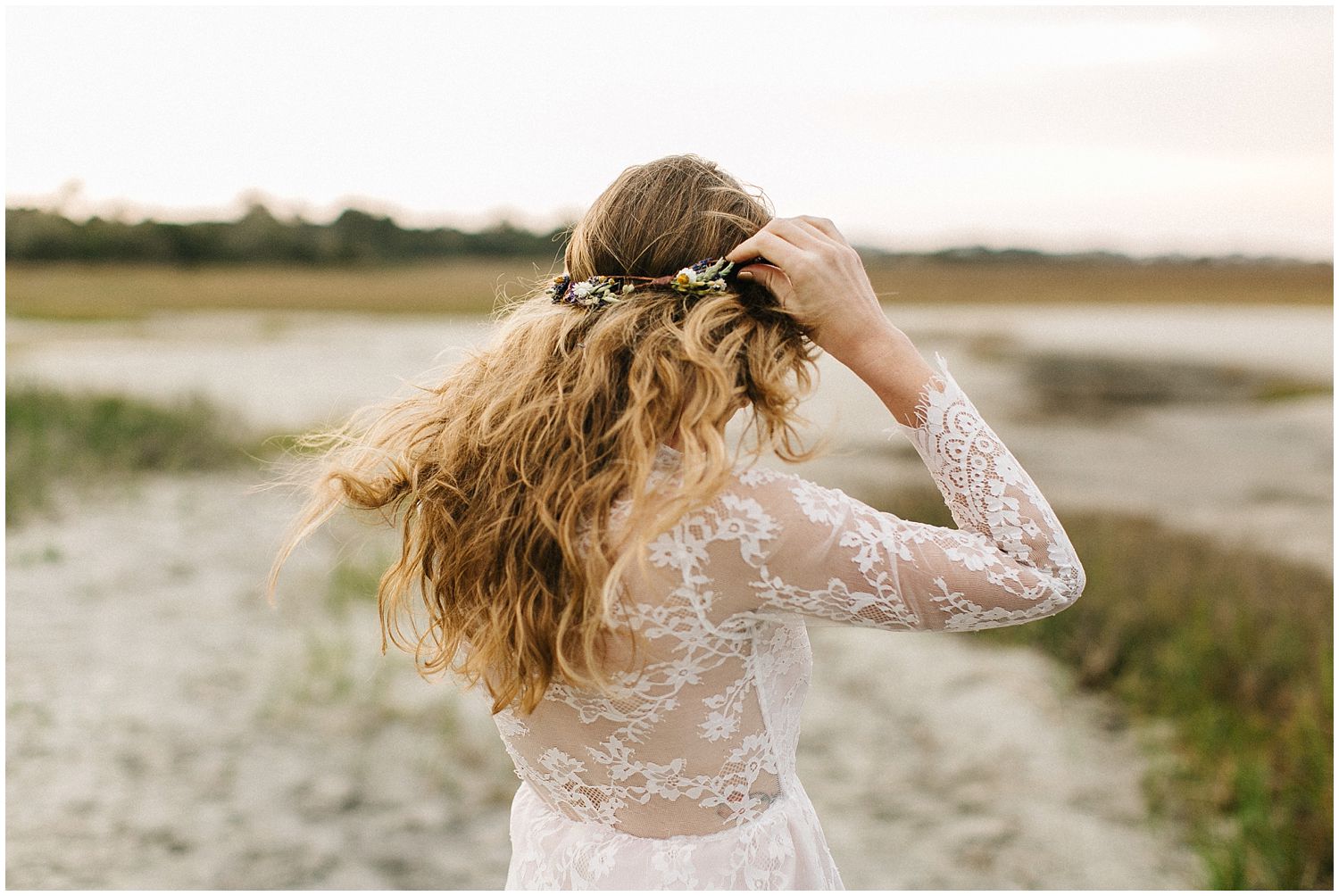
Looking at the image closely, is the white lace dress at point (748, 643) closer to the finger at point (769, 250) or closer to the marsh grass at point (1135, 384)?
the finger at point (769, 250)

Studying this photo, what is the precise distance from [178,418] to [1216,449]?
14.6m

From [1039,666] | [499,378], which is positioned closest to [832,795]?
[1039,666]

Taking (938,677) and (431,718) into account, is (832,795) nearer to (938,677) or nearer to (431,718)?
(938,677)

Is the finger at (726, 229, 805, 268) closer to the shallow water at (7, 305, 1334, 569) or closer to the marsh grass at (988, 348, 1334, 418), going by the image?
the shallow water at (7, 305, 1334, 569)

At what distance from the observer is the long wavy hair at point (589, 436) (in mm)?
1346

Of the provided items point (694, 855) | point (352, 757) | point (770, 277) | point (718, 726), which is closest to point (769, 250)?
point (770, 277)

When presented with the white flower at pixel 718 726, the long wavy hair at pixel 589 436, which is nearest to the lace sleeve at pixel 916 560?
the long wavy hair at pixel 589 436

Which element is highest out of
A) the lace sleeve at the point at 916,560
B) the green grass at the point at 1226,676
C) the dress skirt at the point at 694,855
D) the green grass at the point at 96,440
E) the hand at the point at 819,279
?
the hand at the point at 819,279

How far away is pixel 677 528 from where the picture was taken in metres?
1.30

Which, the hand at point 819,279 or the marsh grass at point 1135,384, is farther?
the marsh grass at point 1135,384

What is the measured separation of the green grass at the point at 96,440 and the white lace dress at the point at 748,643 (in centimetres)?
739

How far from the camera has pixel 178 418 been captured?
995cm

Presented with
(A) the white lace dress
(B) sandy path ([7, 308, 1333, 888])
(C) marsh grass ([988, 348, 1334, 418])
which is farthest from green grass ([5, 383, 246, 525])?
(C) marsh grass ([988, 348, 1334, 418])

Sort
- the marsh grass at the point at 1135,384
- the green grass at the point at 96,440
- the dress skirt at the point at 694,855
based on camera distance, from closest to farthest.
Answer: the dress skirt at the point at 694,855 < the green grass at the point at 96,440 < the marsh grass at the point at 1135,384
